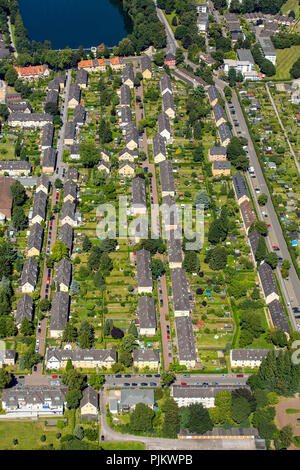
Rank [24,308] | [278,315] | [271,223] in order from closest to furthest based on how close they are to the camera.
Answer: [24,308]
[278,315]
[271,223]

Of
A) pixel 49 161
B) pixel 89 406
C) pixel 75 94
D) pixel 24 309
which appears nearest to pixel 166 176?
pixel 49 161

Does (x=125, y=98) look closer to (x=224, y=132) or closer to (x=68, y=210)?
(x=224, y=132)

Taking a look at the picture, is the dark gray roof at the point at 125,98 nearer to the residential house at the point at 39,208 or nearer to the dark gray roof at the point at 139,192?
the dark gray roof at the point at 139,192

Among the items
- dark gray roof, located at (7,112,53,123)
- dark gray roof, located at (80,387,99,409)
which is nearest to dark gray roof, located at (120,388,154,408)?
dark gray roof, located at (80,387,99,409)

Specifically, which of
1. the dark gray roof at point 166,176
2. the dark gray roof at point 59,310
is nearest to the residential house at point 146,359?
the dark gray roof at point 59,310

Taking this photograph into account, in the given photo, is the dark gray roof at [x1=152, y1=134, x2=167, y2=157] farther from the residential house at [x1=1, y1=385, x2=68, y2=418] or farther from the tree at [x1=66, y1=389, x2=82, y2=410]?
the residential house at [x1=1, y1=385, x2=68, y2=418]
